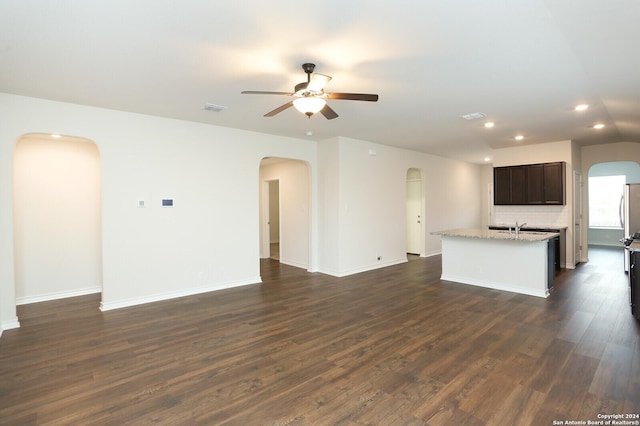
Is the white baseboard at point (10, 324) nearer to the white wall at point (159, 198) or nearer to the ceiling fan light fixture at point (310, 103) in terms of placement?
the white wall at point (159, 198)

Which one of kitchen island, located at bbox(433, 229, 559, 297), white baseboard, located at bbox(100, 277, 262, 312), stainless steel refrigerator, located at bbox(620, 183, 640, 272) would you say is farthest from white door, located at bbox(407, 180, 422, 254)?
white baseboard, located at bbox(100, 277, 262, 312)

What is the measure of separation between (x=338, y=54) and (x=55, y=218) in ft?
16.6

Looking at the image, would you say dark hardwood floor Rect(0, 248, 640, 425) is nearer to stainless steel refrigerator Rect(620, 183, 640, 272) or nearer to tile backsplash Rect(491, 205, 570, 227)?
tile backsplash Rect(491, 205, 570, 227)

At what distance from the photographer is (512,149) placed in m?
7.59

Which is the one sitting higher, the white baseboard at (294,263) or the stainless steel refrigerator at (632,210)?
the stainless steel refrigerator at (632,210)

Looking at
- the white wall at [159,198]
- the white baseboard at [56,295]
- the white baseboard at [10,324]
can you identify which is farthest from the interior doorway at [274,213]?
the white baseboard at [10,324]

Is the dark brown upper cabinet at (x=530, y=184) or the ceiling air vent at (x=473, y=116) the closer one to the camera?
the ceiling air vent at (x=473, y=116)

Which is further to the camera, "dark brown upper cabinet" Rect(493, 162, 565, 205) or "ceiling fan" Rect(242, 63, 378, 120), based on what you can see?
"dark brown upper cabinet" Rect(493, 162, 565, 205)

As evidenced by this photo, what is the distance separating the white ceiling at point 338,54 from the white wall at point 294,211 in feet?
9.03

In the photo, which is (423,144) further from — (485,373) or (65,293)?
(65,293)

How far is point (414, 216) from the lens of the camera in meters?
8.91

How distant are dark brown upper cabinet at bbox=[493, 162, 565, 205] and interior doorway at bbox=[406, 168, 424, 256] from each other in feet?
5.87

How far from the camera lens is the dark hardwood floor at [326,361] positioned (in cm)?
228

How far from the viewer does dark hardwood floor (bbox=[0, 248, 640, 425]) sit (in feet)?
7.48
